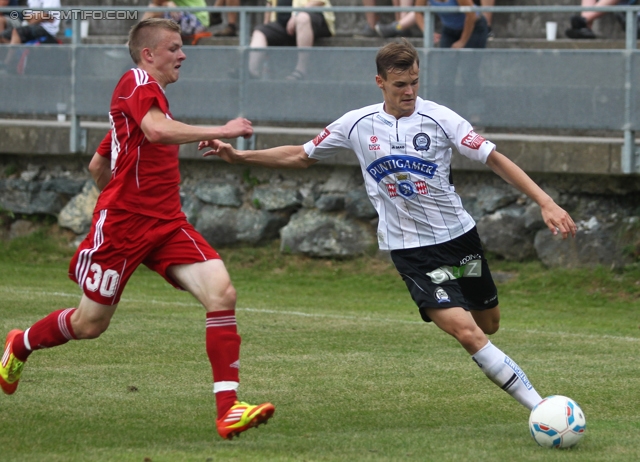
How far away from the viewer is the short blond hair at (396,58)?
5844mm

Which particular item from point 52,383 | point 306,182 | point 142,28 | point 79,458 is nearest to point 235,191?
point 306,182

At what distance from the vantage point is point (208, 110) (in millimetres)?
12695

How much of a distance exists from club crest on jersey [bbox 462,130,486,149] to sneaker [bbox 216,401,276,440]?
1.80 m

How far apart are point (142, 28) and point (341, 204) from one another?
6725 mm

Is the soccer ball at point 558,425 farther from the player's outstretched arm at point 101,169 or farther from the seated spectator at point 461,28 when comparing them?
the seated spectator at point 461,28

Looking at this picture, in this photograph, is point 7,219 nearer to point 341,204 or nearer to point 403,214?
point 341,204

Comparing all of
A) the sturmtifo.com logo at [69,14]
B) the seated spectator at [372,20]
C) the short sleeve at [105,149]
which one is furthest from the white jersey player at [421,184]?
the sturmtifo.com logo at [69,14]

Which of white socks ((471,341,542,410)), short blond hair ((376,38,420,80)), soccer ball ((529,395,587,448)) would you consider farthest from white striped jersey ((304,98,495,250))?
soccer ball ((529,395,587,448))

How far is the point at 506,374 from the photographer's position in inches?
222

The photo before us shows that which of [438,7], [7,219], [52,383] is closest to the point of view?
[52,383]

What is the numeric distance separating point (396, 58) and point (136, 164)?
152 cm

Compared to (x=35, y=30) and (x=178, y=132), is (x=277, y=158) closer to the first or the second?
(x=178, y=132)

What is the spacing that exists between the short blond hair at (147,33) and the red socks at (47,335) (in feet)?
4.89

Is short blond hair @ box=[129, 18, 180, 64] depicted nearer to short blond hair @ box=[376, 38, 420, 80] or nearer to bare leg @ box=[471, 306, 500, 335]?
short blond hair @ box=[376, 38, 420, 80]
